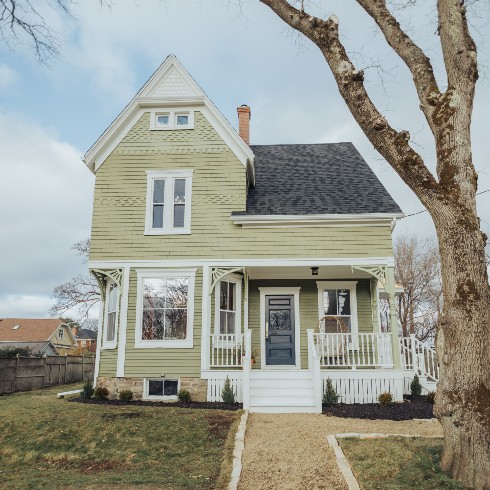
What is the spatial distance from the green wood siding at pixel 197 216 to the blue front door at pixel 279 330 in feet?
7.39

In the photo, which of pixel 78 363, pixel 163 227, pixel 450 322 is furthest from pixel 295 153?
pixel 78 363

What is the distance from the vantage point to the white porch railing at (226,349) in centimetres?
1180

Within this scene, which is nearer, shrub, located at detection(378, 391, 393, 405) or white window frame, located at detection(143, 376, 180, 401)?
shrub, located at detection(378, 391, 393, 405)

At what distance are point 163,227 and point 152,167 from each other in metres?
1.79

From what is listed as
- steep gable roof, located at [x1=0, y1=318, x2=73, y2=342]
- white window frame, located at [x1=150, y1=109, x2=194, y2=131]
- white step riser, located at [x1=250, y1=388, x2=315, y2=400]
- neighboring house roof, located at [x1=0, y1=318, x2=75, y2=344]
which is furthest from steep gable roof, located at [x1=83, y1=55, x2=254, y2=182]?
neighboring house roof, located at [x1=0, y1=318, x2=75, y2=344]

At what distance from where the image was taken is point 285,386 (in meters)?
11.1

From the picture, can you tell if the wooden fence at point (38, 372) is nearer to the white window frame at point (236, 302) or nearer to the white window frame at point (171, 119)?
the white window frame at point (236, 302)

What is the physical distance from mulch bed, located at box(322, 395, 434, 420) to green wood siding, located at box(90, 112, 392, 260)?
3764 millimetres

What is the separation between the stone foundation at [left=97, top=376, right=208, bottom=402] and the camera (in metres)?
11.7

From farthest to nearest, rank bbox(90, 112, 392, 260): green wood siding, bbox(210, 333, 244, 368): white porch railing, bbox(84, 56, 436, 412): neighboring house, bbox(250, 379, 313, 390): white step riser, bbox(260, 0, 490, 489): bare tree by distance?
bbox(90, 112, 392, 260): green wood siding < bbox(84, 56, 436, 412): neighboring house < bbox(210, 333, 244, 368): white porch railing < bbox(250, 379, 313, 390): white step riser < bbox(260, 0, 490, 489): bare tree

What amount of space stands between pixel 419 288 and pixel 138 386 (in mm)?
25407

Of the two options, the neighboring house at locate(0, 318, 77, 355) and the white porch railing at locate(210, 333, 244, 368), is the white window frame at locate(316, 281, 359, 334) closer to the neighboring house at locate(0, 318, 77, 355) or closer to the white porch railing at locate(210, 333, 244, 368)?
the white porch railing at locate(210, 333, 244, 368)

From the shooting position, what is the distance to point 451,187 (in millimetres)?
5422

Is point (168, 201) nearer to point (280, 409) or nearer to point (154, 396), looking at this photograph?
point (154, 396)
